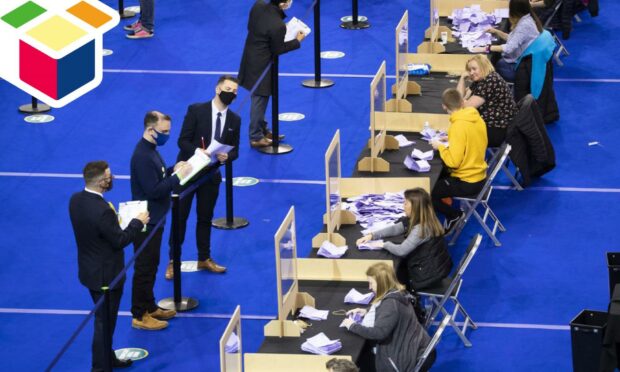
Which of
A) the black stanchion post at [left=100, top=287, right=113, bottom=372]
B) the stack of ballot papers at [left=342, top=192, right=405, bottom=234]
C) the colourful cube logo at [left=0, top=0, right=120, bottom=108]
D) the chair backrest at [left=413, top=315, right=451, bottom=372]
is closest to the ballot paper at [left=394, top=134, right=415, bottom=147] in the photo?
the stack of ballot papers at [left=342, top=192, right=405, bottom=234]

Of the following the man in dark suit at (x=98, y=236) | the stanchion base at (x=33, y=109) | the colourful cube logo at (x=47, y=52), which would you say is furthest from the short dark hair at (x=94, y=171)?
the colourful cube logo at (x=47, y=52)

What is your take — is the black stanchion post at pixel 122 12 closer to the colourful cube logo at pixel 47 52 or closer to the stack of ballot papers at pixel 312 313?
the colourful cube logo at pixel 47 52

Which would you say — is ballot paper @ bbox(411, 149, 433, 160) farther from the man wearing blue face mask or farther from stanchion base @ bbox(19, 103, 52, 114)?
stanchion base @ bbox(19, 103, 52, 114)

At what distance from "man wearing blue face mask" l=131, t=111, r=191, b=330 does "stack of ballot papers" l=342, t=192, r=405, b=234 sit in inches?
60.3

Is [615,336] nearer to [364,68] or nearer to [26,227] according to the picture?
[26,227]

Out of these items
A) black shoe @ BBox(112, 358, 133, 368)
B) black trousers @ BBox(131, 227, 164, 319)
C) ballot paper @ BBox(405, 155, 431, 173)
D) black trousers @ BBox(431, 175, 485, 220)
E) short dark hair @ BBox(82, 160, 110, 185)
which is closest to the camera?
short dark hair @ BBox(82, 160, 110, 185)

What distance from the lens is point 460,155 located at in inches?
447

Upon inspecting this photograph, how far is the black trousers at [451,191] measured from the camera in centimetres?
1141

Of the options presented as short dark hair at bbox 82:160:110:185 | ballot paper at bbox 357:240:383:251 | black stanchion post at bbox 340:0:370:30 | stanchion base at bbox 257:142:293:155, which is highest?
short dark hair at bbox 82:160:110:185

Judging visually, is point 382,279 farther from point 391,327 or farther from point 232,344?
point 232,344

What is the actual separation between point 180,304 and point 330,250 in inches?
54.7

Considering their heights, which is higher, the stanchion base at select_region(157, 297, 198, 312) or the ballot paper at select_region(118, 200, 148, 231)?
the ballot paper at select_region(118, 200, 148, 231)

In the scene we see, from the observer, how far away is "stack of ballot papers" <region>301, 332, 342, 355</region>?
842 cm

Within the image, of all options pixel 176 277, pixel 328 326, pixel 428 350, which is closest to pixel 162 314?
pixel 176 277
